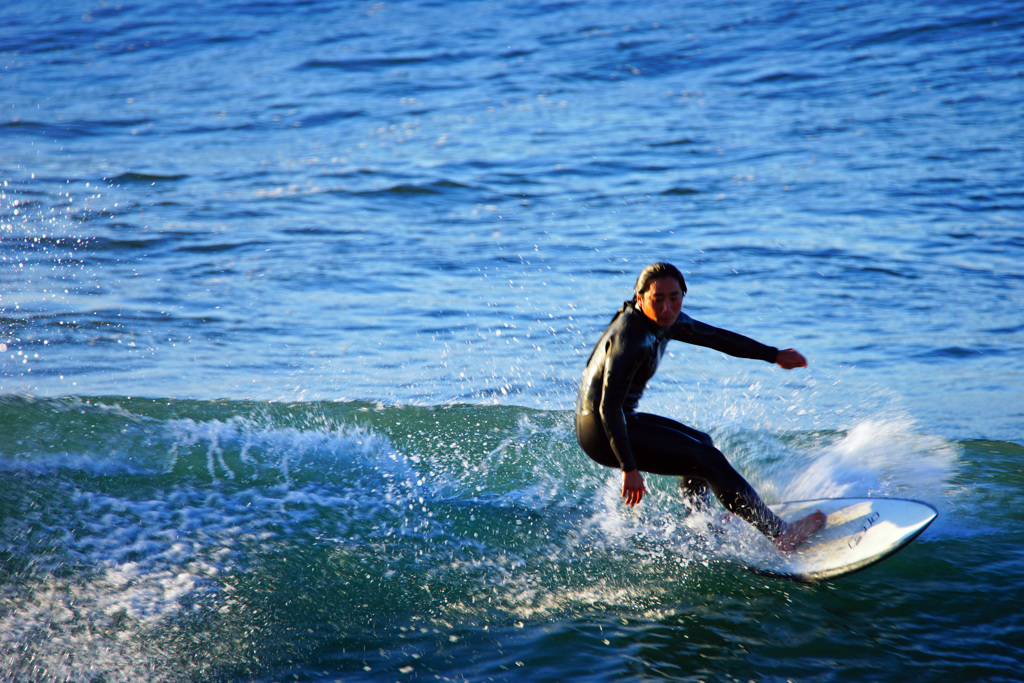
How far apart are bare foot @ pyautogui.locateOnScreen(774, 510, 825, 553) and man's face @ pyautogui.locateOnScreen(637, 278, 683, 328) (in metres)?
1.44

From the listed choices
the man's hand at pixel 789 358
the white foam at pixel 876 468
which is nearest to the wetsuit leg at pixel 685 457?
the man's hand at pixel 789 358

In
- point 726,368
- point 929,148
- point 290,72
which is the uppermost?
point 290,72

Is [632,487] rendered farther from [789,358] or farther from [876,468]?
[876,468]

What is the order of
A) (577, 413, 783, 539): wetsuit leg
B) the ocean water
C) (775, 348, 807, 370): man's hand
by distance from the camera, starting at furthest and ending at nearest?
(775, 348, 807, 370): man's hand < (577, 413, 783, 539): wetsuit leg < the ocean water

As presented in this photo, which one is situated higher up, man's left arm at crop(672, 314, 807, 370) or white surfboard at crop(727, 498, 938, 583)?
man's left arm at crop(672, 314, 807, 370)

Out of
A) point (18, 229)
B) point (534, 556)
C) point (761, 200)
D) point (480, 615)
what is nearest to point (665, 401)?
point (534, 556)

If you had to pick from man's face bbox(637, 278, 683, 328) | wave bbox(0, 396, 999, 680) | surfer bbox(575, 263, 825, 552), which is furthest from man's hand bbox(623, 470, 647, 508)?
man's face bbox(637, 278, 683, 328)

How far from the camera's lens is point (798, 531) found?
5.23 meters

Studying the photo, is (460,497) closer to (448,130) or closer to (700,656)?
(700,656)

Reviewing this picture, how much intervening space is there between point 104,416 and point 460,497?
3514 millimetres

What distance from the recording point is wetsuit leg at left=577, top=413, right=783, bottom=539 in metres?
4.98

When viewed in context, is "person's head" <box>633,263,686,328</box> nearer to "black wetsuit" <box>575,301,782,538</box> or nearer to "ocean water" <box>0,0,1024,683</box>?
"black wetsuit" <box>575,301,782,538</box>

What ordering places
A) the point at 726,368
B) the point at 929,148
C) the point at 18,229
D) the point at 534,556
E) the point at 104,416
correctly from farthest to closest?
the point at 929,148 < the point at 18,229 < the point at 726,368 < the point at 104,416 < the point at 534,556

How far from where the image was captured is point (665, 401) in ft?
28.1
